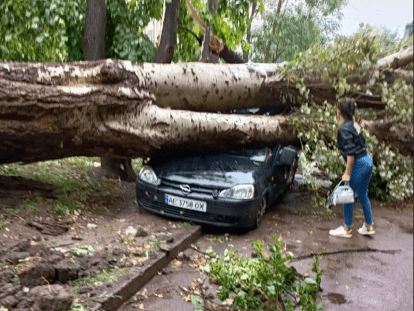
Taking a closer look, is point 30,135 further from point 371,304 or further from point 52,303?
point 371,304

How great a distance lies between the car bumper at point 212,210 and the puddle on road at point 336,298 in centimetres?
175

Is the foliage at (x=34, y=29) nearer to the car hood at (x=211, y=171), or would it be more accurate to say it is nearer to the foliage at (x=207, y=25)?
the foliage at (x=207, y=25)

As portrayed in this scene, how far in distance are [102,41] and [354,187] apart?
488 cm

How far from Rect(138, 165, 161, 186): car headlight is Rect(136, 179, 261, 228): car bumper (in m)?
0.08

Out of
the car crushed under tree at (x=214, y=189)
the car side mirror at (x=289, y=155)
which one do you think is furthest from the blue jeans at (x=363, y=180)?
the car crushed under tree at (x=214, y=189)

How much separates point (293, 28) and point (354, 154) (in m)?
0.81

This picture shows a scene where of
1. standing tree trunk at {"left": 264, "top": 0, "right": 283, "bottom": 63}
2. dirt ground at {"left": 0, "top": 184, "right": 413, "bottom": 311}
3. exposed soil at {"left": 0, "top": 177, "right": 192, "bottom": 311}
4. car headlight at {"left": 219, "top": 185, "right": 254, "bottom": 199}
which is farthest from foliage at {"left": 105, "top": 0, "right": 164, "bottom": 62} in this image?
standing tree trunk at {"left": 264, "top": 0, "right": 283, "bottom": 63}

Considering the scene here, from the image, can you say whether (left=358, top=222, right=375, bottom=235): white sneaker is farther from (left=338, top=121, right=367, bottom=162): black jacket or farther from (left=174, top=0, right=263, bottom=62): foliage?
(left=174, top=0, right=263, bottom=62): foliage

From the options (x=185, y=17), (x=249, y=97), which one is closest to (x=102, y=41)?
(x=185, y=17)

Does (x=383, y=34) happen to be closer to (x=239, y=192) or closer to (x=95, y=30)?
(x=239, y=192)

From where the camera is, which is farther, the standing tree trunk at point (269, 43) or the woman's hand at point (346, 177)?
the woman's hand at point (346, 177)

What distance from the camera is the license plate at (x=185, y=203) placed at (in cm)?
476

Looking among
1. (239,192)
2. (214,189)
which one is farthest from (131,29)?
(239,192)

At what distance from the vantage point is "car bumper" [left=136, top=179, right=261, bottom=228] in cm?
467
